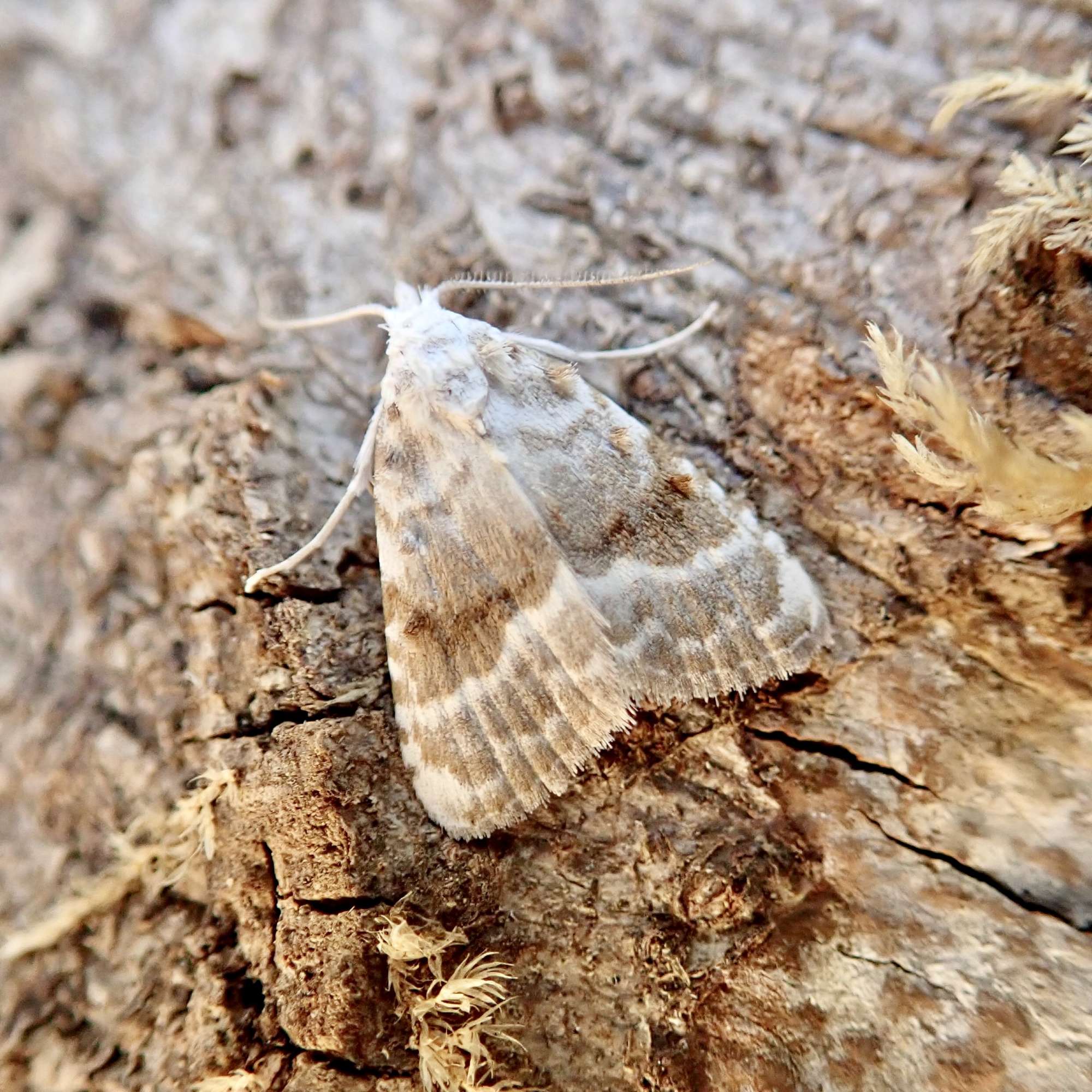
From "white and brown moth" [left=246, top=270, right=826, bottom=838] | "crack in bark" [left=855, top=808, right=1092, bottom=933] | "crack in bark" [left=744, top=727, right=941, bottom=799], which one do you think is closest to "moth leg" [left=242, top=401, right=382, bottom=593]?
"white and brown moth" [left=246, top=270, right=826, bottom=838]

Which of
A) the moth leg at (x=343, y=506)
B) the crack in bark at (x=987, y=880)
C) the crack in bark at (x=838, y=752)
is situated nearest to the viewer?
the crack in bark at (x=987, y=880)

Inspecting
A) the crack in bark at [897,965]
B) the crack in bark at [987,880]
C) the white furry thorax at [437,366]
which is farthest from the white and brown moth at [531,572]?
the crack in bark at [897,965]

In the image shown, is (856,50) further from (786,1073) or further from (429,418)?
(786,1073)

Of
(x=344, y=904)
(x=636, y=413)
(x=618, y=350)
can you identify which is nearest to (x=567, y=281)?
(x=618, y=350)

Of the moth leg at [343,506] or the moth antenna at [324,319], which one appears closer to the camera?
the moth leg at [343,506]

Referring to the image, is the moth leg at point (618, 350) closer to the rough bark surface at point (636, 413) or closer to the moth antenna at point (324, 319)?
the rough bark surface at point (636, 413)
